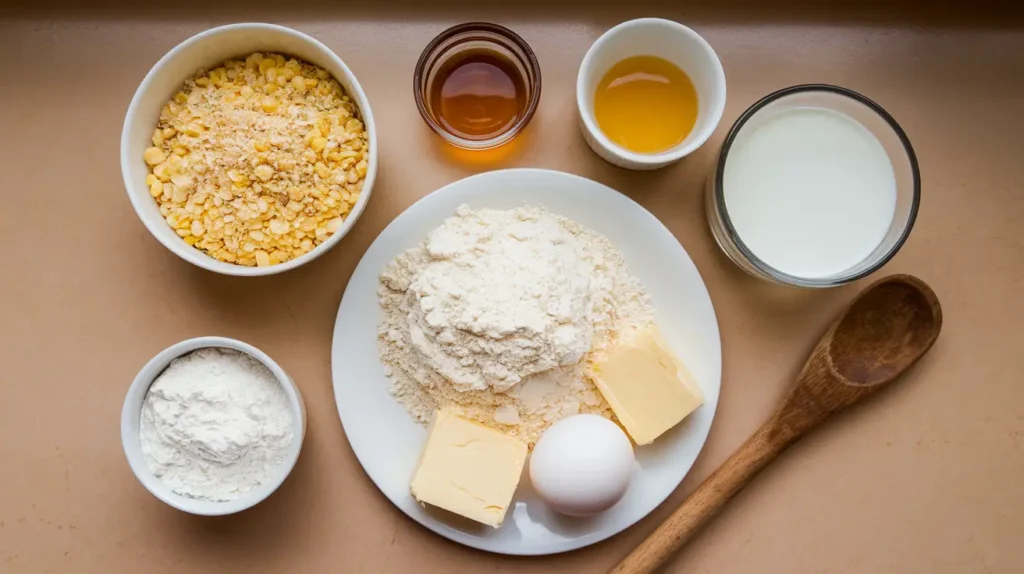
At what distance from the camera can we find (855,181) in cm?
104

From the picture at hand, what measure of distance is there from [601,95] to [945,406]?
695mm

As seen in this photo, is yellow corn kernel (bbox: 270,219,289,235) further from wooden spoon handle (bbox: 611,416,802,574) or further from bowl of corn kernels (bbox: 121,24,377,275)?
wooden spoon handle (bbox: 611,416,802,574)

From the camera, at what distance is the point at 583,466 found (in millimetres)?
942

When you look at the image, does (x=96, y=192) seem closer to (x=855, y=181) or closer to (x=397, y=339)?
(x=397, y=339)

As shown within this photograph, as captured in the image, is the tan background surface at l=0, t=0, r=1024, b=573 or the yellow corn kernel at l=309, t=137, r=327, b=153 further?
the tan background surface at l=0, t=0, r=1024, b=573

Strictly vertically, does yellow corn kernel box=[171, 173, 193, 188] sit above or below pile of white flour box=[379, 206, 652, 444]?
above

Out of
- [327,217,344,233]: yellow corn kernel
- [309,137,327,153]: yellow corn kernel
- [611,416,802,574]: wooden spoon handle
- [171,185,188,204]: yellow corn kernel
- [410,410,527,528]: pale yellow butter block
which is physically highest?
[309,137,327,153]: yellow corn kernel

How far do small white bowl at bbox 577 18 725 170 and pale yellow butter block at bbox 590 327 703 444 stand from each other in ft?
0.84

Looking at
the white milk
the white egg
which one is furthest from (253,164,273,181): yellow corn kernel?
the white milk

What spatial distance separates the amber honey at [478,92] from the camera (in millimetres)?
1076

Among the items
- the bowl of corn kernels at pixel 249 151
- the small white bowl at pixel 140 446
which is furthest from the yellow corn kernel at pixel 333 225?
→ the small white bowl at pixel 140 446

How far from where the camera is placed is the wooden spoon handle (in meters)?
1.03

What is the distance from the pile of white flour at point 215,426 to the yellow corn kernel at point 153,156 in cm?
26

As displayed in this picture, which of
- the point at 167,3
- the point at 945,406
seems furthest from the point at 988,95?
the point at 167,3
